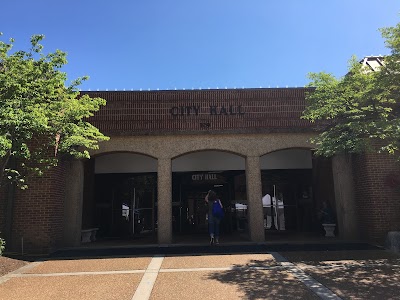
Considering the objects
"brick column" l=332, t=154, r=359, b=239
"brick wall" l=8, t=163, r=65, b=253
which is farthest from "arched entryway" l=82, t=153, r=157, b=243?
"brick column" l=332, t=154, r=359, b=239

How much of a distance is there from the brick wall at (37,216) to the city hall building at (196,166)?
3 centimetres

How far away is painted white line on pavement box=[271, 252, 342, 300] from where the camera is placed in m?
5.84

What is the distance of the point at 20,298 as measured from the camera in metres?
6.07

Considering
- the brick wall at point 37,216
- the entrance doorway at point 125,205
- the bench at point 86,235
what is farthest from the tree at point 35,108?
the entrance doorway at point 125,205

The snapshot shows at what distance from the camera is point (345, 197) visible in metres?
11.9

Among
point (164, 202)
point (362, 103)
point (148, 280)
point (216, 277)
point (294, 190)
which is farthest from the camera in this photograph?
point (294, 190)

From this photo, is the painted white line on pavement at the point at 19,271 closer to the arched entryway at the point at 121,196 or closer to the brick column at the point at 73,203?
the brick column at the point at 73,203

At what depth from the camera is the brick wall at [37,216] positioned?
A: 10.4 meters

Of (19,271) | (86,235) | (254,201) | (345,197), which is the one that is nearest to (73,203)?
(86,235)

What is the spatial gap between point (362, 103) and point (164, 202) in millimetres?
6512

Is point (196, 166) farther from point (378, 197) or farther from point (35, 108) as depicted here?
point (35, 108)

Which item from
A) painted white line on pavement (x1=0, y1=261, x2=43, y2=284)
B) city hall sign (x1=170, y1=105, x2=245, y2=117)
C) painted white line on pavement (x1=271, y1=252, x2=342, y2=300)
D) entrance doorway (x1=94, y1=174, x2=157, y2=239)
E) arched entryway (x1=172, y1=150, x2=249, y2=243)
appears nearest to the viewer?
painted white line on pavement (x1=271, y1=252, x2=342, y2=300)

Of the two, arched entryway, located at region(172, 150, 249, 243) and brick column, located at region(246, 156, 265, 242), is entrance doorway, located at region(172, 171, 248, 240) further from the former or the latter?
brick column, located at region(246, 156, 265, 242)

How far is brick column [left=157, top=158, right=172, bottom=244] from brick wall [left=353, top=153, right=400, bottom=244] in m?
6.11
